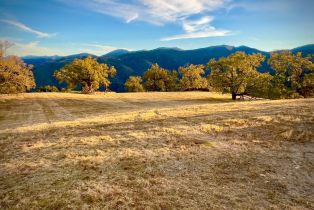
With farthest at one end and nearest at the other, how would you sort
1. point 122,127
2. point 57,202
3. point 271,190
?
point 122,127
point 271,190
point 57,202

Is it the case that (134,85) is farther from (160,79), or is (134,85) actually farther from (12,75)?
(12,75)

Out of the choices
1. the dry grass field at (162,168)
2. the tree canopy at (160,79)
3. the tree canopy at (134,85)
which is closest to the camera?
the dry grass field at (162,168)

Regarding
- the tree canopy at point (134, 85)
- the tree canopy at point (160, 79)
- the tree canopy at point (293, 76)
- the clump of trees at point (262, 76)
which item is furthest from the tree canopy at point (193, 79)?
the tree canopy at point (293, 76)

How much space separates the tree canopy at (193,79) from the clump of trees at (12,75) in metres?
64.7

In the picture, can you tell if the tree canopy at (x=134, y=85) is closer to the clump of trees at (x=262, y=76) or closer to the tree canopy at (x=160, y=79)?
the tree canopy at (x=160, y=79)

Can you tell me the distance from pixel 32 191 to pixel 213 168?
25.7 ft

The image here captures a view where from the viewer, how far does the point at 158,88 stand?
109m

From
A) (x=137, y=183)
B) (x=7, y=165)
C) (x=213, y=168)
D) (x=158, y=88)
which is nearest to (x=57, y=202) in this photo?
(x=137, y=183)

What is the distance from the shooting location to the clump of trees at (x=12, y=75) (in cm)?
4143

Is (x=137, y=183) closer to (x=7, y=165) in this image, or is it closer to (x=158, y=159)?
(x=158, y=159)

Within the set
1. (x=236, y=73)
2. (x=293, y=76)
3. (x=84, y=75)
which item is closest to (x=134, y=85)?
(x=84, y=75)

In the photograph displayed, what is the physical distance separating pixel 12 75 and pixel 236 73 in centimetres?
4717

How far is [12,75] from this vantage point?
42469mm

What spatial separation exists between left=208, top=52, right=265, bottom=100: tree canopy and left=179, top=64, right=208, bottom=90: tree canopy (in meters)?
36.5
